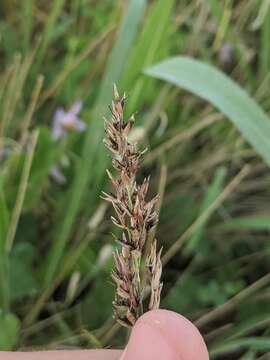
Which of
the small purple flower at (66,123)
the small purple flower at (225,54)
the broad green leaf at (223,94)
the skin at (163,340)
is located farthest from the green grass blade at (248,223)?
the skin at (163,340)

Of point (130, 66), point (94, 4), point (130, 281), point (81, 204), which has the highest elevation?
point (94, 4)

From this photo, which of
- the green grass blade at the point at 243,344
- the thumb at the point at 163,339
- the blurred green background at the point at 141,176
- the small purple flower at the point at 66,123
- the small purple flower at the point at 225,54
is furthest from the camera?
the small purple flower at the point at 225,54

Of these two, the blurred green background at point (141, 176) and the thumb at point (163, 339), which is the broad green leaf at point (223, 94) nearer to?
the blurred green background at point (141, 176)

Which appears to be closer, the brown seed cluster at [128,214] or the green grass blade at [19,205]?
the brown seed cluster at [128,214]

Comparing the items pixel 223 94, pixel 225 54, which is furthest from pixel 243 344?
pixel 225 54

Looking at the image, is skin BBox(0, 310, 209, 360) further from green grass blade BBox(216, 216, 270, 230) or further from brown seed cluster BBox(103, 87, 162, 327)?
green grass blade BBox(216, 216, 270, 230)

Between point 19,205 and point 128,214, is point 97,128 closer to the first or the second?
point 19,205

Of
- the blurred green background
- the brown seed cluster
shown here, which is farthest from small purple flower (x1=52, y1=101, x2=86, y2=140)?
the brown seed cluster

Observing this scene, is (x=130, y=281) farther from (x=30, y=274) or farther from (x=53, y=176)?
(x=53, y=176)

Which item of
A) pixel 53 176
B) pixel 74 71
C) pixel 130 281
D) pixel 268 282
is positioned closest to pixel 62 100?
pixel 74 71
